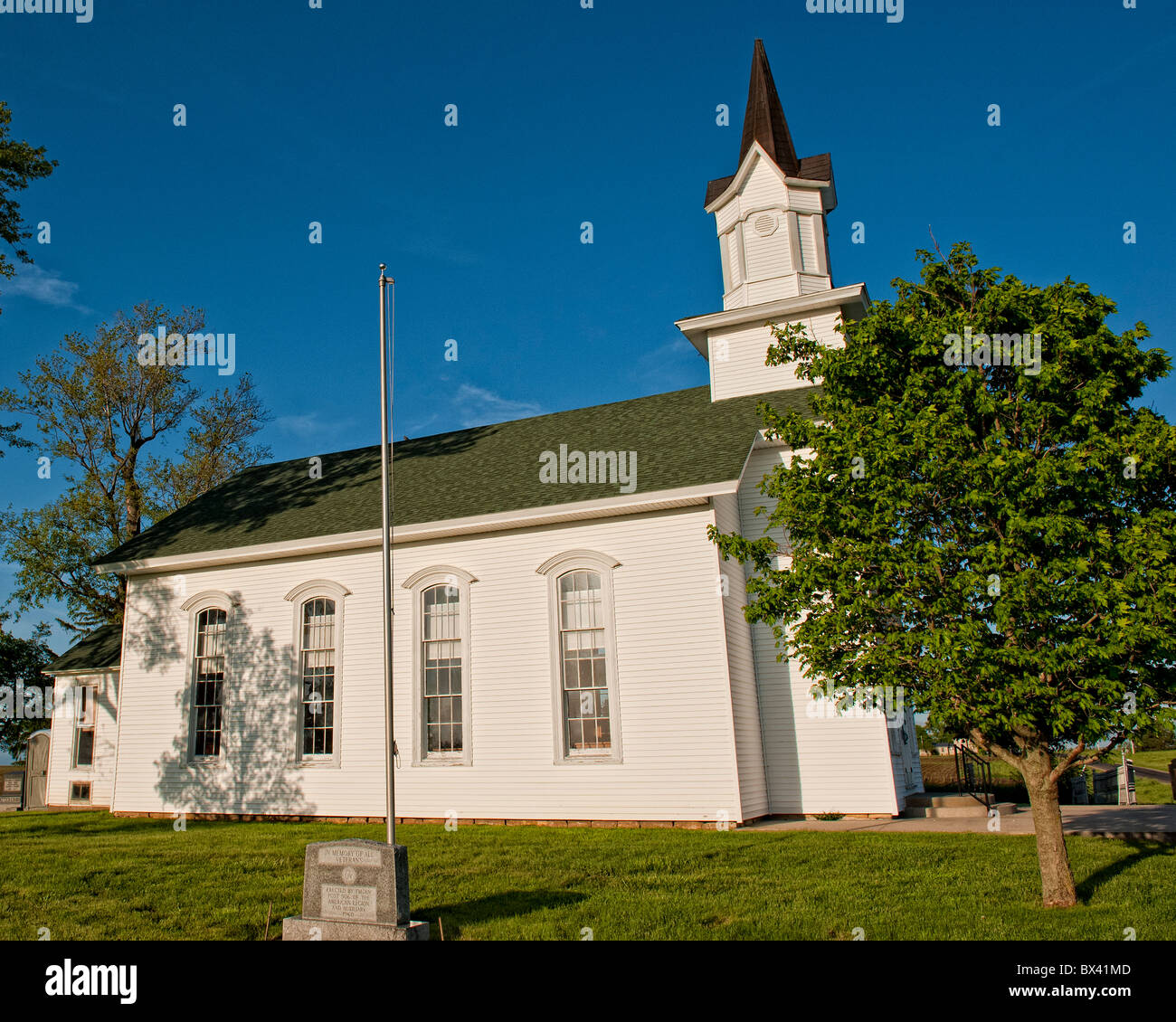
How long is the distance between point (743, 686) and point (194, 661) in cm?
1273

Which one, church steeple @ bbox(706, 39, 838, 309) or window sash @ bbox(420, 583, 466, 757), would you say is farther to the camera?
church steeple @ bbox(706, 39, 838, 309)

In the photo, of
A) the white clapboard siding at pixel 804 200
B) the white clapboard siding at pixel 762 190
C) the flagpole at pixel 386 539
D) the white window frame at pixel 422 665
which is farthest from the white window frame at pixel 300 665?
the white clapboard siding at pixel 804 200

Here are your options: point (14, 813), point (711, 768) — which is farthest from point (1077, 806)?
point (14, 813)

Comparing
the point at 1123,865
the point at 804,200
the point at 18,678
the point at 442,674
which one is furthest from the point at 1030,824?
the point at 18,678

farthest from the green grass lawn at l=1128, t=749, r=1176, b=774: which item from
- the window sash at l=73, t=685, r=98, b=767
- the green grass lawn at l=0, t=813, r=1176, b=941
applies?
the window sash at l=73, t=685, r=98, b=767

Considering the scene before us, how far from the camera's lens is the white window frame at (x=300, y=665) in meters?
18.6

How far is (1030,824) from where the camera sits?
14234mm

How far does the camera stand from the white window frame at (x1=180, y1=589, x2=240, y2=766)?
65.2 ft

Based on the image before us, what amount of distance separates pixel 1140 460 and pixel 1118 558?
3.02 feet

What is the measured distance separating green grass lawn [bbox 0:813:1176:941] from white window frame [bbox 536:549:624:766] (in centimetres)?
190

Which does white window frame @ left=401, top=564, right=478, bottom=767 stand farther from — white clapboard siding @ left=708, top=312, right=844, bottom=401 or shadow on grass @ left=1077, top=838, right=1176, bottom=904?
shadow on grass @ left=1077, top=838, right=1176, bottom=904

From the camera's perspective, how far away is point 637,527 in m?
16.9

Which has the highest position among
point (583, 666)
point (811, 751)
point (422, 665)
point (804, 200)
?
point (804, 200)

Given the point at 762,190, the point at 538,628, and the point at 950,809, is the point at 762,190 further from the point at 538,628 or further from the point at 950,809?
the point at 950,809
